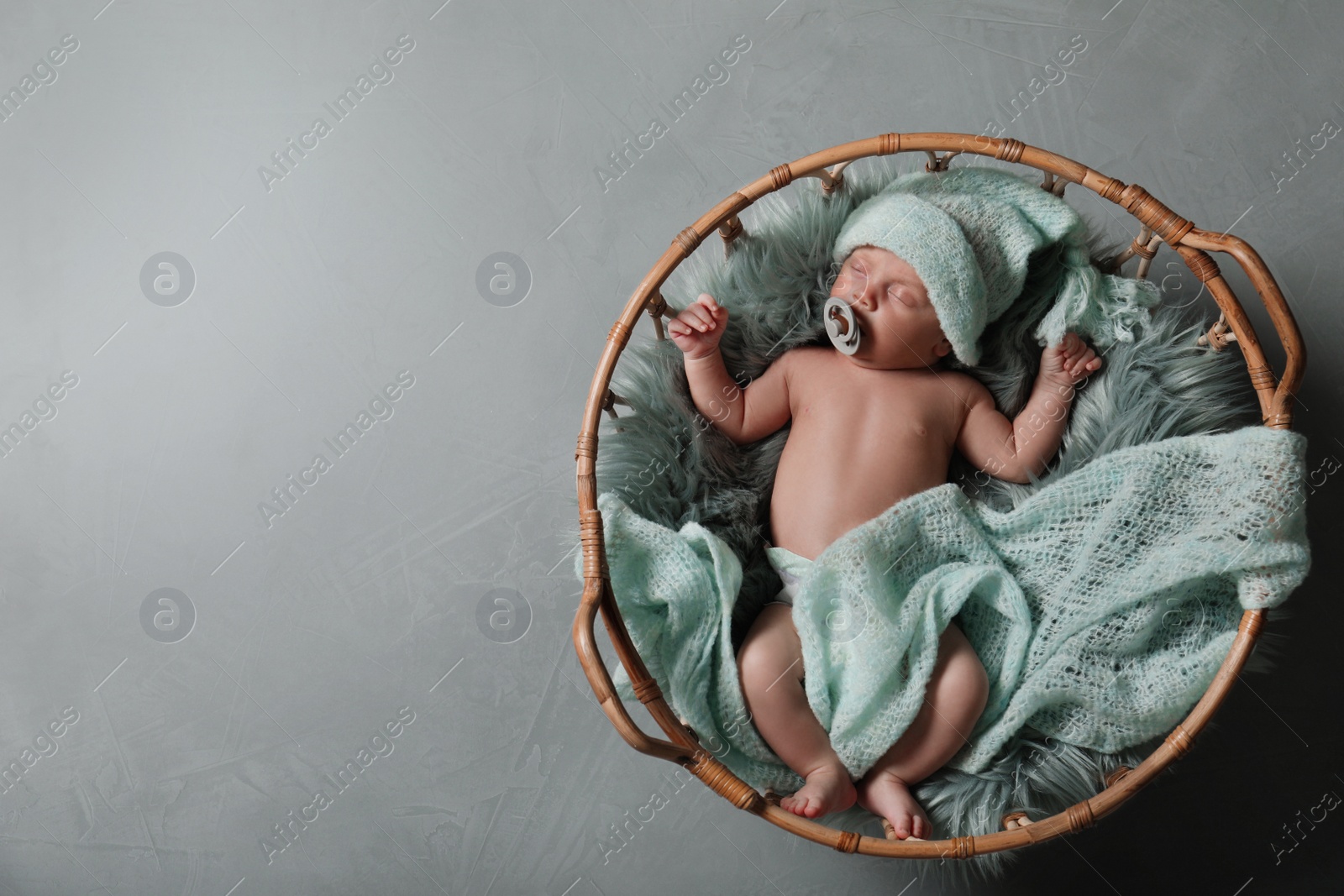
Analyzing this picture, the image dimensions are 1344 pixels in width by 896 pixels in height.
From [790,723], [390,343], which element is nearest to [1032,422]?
[790,723]

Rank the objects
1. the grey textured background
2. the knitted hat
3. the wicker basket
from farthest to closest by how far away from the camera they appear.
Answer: the grey textured background < the knitted hat < the wicker basket

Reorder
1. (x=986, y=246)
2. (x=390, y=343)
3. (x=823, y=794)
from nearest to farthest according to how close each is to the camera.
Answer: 1. (x=823, y=794)
2. (x=986, y=246)
3. (x=390, y=343)

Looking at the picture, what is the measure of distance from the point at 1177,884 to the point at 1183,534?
635mm

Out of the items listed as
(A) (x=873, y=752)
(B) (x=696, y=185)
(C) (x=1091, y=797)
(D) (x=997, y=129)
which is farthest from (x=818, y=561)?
(D) (x=997, y=129)

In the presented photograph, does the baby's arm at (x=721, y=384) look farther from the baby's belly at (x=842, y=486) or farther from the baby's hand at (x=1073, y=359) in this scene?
the baby's hand at (x=1073, y=359)

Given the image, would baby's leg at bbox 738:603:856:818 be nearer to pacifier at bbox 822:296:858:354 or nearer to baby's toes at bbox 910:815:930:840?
baby's toes at bbox 910:815:930:840

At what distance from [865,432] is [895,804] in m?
0.51

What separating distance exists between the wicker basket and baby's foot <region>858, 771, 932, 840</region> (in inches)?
1.5

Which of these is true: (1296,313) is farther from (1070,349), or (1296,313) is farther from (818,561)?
(818,561)

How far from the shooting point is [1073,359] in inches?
53.2

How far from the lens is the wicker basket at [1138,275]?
1.13 m

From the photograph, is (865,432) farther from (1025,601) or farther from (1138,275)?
(1138,275)

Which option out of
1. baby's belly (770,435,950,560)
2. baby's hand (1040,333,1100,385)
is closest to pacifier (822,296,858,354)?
baby's belly (770,435,950,560)

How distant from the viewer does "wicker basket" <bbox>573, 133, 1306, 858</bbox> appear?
1131 millimetres
